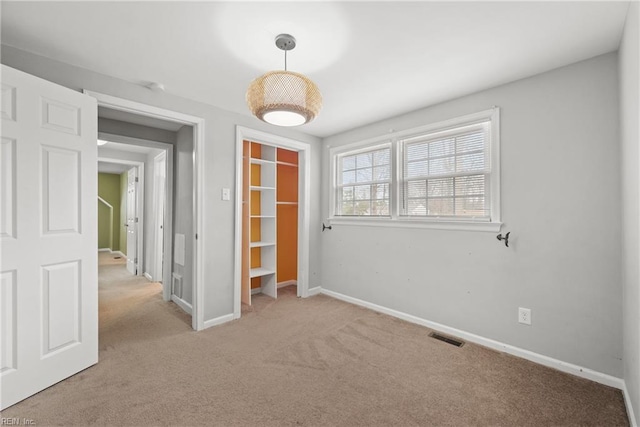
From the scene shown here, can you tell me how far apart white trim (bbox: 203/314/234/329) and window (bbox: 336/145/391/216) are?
1931 mm

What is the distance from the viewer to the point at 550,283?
218 cm

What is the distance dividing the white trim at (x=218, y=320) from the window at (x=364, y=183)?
1.93 meters

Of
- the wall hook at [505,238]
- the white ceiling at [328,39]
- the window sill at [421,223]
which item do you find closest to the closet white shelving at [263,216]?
the window sill at [421,223]

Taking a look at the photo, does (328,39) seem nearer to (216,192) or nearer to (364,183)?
(216,192)

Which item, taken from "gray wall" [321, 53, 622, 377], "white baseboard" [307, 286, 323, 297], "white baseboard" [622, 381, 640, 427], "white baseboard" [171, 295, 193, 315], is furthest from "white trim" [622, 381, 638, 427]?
"white baseboard" [171, 295, 193, 315]

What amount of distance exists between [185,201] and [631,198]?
3992 millimetres

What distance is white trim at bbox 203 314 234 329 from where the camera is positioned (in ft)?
9.51

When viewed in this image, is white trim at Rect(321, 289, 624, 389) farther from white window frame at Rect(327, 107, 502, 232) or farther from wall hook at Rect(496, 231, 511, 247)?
white window frame at Rect(327, 107, 502, 232)

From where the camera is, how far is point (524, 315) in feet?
7.57

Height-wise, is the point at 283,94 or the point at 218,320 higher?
the point at 283,94

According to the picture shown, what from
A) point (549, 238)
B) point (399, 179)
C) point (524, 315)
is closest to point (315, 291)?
point (399, 179)

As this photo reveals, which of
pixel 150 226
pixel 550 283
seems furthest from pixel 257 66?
pixel 150 226

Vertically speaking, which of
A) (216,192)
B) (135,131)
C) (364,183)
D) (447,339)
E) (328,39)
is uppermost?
(328,39)

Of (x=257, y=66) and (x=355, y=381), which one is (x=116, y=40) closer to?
(x=257, y=66)
